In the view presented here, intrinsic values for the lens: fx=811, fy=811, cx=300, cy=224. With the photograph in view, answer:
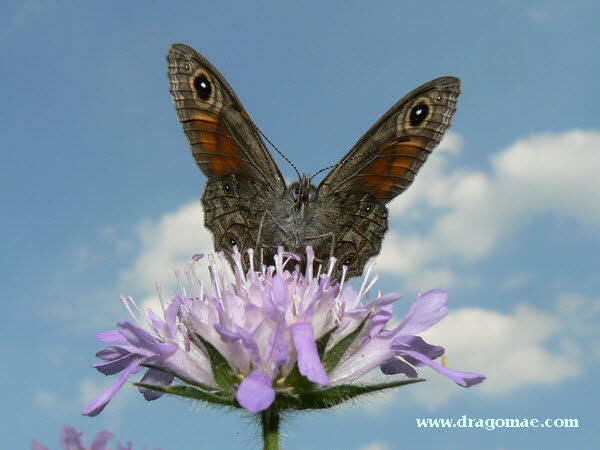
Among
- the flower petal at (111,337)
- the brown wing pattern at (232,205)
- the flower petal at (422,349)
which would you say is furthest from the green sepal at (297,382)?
the brown wing pattern at (232,205)

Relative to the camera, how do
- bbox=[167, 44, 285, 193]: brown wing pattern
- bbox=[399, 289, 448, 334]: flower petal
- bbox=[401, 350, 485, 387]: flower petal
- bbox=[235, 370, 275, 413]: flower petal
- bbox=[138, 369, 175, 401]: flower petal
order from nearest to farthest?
bbox=[235, 370, 275, 413]: flower petal < bbox=[401, 350, 485, 387]: flower petal < bbox=[399, 289, 448, 334]: flower petal < bbox=[138, 369, 175, 401]: flower petal < bbox=[167, 44, 285, 193]: brown wing pattern

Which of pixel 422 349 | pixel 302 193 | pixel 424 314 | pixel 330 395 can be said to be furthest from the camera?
pixel 302 193

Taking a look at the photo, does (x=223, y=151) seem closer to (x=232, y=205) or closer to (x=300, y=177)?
(x=232, y=205)

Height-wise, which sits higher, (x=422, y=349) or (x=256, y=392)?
(x=422, y=349)

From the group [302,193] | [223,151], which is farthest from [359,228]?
[223,151]

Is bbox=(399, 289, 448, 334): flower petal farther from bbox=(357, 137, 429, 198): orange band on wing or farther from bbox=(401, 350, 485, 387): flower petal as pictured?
bbox=(357, 137, 429, 198): orange band on wing

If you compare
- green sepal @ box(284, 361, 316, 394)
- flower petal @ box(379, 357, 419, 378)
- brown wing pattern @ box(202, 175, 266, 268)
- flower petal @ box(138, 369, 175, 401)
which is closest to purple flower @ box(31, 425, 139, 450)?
green sepal @ box(284, 361, 316, 394)
